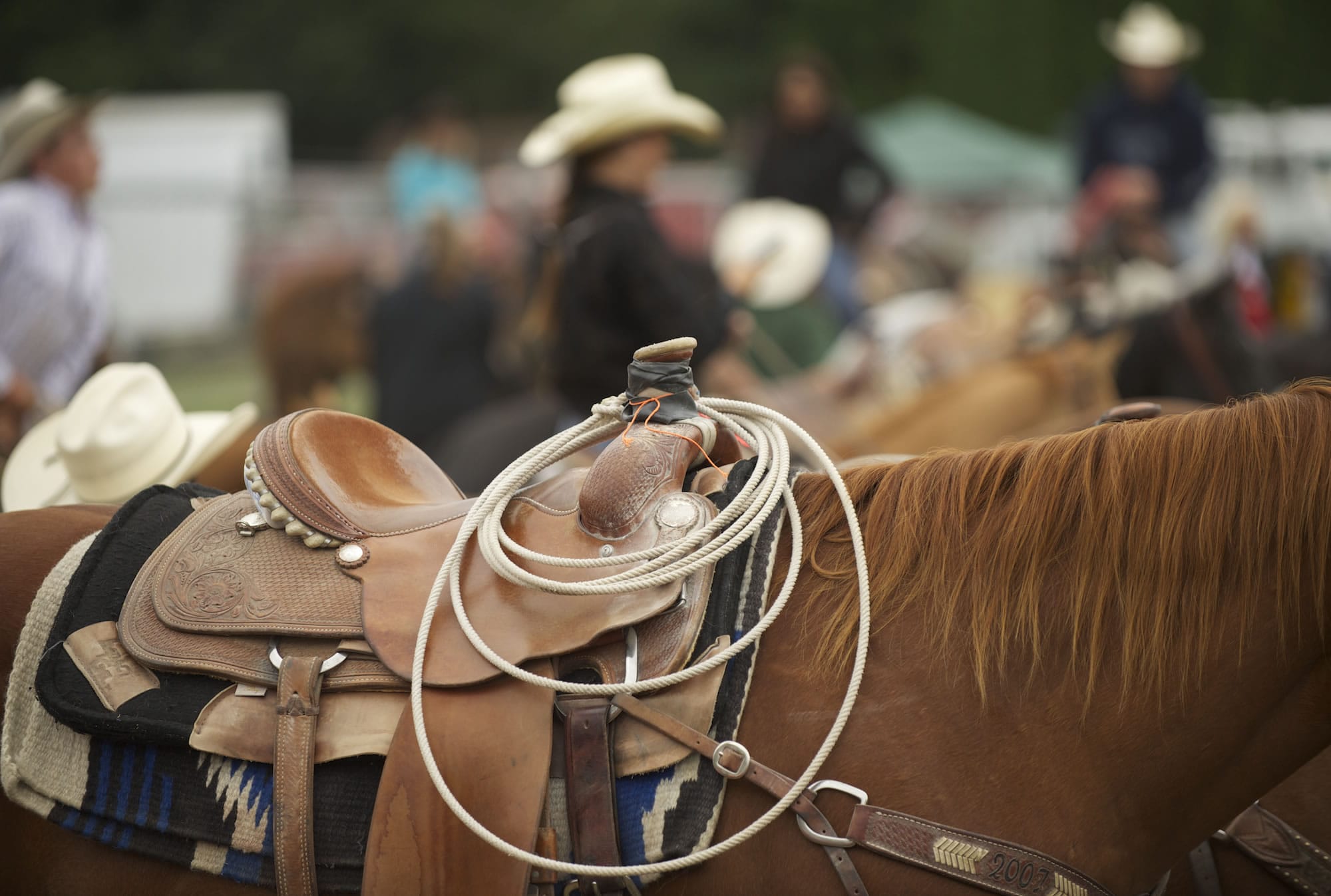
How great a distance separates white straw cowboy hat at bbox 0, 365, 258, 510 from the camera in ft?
8.02

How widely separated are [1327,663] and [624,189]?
2.81m

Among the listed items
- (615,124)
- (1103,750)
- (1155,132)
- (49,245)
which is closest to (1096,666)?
(1103,750)

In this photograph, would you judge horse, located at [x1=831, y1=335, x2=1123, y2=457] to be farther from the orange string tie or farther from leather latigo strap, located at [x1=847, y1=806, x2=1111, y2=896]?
leather latigo strap, located at [x1=847, y1=806, x2=1111, y2=896]

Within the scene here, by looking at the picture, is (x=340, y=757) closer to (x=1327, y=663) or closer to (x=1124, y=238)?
(x=1327, y=663)

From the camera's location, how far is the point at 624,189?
3.84 metres

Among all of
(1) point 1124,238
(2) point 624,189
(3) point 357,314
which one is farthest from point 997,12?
(2) point 624,189

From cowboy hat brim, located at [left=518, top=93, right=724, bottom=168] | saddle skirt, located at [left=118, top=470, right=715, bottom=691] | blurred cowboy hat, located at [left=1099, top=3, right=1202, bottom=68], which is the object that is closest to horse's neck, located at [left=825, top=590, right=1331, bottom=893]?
saddle skirt, located at [left=118, top=470, right=715, bottom=691]

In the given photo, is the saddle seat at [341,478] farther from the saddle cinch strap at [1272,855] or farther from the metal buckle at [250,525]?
the saddle cinch strap at [1272,855]

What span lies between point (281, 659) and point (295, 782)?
17 cm

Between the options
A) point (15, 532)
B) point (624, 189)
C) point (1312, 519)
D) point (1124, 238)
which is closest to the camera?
point (1312, 519)

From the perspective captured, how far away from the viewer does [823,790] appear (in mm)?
1458

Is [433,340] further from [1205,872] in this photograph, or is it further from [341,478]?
[1205,872]

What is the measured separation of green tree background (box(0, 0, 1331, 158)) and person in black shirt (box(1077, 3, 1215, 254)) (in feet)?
41.4

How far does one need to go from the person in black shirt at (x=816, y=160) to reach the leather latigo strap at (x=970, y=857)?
24.1ft
